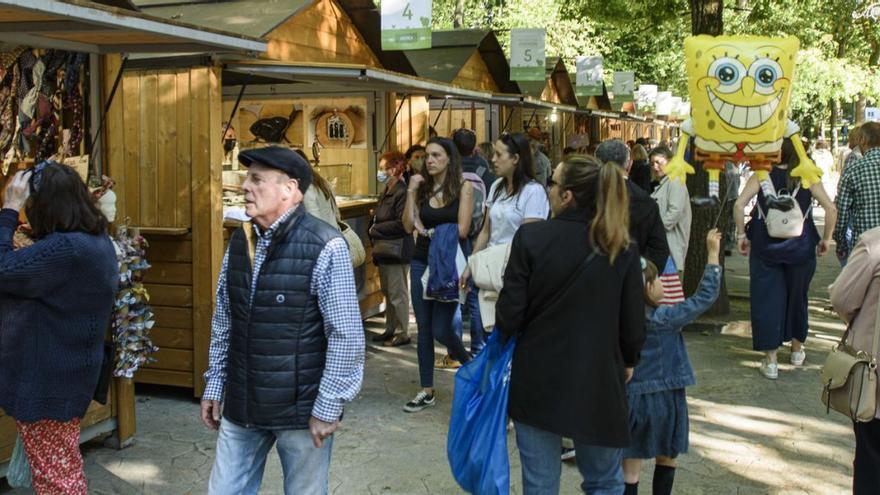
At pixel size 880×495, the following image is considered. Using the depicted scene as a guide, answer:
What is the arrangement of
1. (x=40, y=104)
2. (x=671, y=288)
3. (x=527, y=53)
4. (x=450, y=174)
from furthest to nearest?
(x=527, y=53) < (x=450, y=174) < (x=40, y=104) < (x=671, y=288)

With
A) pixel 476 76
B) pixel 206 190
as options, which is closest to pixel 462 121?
pixel 476 76

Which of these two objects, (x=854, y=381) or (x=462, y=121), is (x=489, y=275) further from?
(x=462, y=121)

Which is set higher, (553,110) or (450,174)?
(553,110)

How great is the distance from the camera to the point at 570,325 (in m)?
3.60

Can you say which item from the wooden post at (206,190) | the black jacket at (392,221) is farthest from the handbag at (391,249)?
the wooden post at (206,190)

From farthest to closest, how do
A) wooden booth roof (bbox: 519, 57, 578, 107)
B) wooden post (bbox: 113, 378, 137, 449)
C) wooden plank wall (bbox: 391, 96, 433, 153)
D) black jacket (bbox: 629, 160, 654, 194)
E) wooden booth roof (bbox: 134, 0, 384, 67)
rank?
wooden booth roof (bbox: 519, 57, 578, 107)
black jacket (bbox: 629, 160, 654, 194)
wooden plank wall (bbox: 391, 96, 433, 153)
wooden booth roof (bbox: 134, 0, 384, 67)
wooden post (bbox: 113, 378, 137, 449)

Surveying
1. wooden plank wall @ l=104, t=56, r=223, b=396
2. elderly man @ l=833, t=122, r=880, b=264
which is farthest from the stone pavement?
elderly man @ l=833, t=122, r=880, b=264

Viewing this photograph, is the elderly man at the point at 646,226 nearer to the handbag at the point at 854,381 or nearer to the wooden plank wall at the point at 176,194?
the handbag at the point at 854,381

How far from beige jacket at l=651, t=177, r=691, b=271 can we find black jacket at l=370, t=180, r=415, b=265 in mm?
2226

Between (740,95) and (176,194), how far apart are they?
3751 millimetres

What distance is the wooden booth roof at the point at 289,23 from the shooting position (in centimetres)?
911

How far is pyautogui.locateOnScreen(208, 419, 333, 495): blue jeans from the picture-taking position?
11.3ft

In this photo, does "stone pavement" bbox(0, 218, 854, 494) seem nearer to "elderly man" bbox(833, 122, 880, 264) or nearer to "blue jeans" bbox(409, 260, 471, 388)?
"blue jeans" bbox(409, 260, 471, 388)

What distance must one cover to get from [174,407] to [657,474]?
12.2 ft
